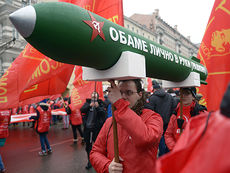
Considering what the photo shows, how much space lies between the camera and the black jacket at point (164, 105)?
4352mm

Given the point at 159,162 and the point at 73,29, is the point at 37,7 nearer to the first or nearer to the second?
the point at 73,29

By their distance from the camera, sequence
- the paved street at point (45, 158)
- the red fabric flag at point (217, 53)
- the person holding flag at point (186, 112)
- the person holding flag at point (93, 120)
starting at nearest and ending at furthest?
1. the person holding flag at point (186, 112)
2. the red fabric flag at point (217, 53)
3. the person holding flag at point (93, 120)
4. the paved street at point (45, 158)

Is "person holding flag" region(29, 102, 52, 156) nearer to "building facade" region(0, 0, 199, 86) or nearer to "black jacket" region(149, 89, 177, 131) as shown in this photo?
"building facade" region(0, 0, 199, 86)

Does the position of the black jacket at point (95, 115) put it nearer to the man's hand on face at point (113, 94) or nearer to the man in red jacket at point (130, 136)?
the man in red jacket at point (130, 136)

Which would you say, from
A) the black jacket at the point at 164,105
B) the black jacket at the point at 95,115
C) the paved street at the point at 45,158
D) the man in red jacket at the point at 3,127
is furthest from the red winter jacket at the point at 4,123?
the black jacket at the point at 164,105

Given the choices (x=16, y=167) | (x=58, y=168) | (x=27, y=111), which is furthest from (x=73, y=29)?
(x=27, y=111)

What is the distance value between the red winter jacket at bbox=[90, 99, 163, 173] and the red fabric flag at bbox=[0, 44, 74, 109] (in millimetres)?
1056

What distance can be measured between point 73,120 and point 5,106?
14.7 ft

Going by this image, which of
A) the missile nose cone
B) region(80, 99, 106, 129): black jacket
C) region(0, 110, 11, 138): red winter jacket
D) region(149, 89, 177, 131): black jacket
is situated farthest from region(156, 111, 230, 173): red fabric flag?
region(0, 110, 11, 138): red winter jacket

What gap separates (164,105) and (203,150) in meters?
3.91

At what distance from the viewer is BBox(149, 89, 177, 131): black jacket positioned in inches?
171

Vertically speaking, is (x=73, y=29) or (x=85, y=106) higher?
(x=73, y=29)

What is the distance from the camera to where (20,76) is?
2.51m

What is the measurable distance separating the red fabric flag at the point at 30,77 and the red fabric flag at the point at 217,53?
2173mm
